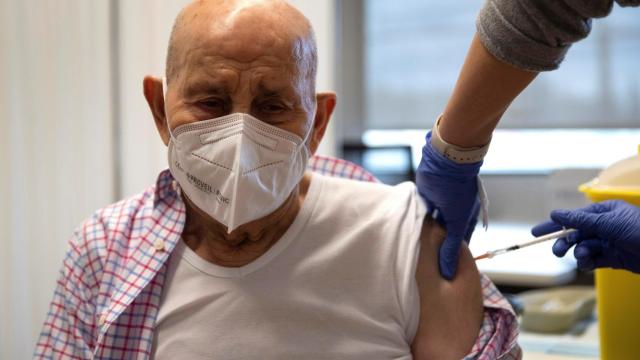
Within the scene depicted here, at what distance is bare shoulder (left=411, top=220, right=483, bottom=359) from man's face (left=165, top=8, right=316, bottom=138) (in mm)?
332

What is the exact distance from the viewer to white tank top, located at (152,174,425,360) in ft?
4.44

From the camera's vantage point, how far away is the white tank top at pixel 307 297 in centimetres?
135

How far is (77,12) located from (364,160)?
2070 mm

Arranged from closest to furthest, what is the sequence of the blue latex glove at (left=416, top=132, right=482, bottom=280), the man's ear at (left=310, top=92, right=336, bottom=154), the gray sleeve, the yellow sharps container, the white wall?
the gray sleeve < the blue latex glove at (left=416, top=132, right=482, bottom=280) < the man's ear at (left=310, top=92, right=336, bottom=154) < the yellow sharps container < the white wall

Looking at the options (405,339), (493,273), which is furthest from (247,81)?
(493,273)

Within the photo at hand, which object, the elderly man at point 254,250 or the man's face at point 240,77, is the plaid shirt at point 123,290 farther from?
the man's face at point 240,77

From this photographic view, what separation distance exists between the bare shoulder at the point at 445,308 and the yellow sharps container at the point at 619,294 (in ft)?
1.15

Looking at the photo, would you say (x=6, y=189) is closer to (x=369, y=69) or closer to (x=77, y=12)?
(x=77, y=12)

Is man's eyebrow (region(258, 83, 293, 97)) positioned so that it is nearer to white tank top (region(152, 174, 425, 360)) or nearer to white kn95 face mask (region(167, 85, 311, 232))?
white kn95 face mask (region(167, 85, 311, 232))

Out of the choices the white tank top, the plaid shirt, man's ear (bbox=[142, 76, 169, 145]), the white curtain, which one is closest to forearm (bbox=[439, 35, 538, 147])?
the white tank top

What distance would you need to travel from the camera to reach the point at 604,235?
1.38 metres

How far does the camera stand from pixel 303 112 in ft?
4.50

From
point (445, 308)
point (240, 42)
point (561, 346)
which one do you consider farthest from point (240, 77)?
point (561, 346)

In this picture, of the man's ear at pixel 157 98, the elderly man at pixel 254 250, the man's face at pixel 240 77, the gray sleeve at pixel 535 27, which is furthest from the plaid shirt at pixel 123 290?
the gray sleeve at pixel 535 27
